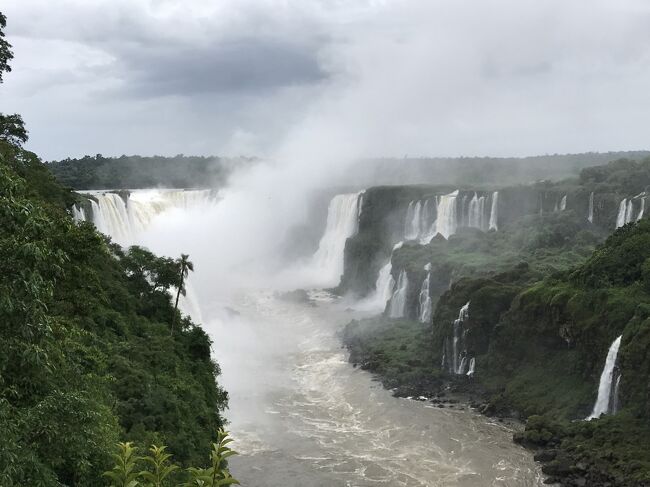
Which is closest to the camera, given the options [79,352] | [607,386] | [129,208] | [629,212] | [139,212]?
[79,352]

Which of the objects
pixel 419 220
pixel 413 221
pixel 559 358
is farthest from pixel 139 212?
pixel 559 358

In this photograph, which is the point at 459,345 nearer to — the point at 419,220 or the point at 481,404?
the point at 481,404

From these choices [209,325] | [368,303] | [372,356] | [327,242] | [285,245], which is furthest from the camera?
[285,245]

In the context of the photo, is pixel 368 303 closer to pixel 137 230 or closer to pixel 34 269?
pixel 137 230

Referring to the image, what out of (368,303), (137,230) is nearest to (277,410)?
(368,303)

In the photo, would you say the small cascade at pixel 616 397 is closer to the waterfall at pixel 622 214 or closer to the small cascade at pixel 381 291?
the waterfall at pixel 622 214

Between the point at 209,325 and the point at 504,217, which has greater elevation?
the point at 504,217

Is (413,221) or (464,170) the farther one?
(464,170)
